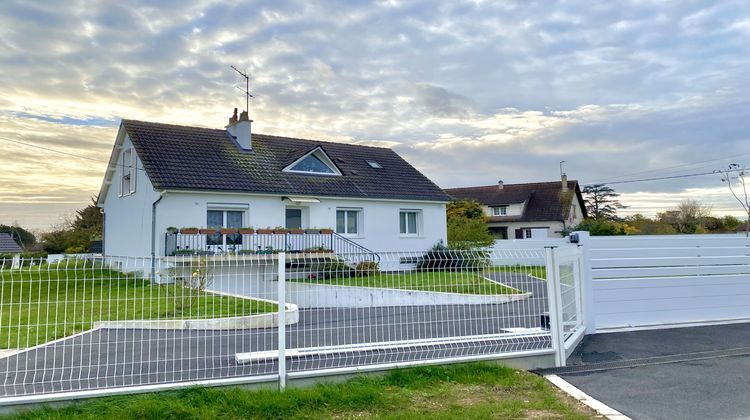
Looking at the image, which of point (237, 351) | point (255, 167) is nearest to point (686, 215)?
point (255, 167)

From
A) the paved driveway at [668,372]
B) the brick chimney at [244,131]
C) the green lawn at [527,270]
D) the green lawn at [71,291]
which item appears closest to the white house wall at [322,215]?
the brick chimney at [244,131]

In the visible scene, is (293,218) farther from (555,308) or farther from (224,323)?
(555,308)

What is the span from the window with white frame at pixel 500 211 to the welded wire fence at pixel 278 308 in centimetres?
3929

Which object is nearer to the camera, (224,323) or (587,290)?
(587,290)

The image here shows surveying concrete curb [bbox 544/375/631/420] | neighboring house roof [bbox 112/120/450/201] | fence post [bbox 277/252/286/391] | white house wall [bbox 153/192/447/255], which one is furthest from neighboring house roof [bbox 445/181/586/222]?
fence post [bbox 277/252/286/391]

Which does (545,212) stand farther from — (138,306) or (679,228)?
(138,306)

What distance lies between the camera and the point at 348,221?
69.2 feet

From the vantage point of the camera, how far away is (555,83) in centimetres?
1583

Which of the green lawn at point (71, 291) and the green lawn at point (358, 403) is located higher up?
the green lawn at point (71, 291)

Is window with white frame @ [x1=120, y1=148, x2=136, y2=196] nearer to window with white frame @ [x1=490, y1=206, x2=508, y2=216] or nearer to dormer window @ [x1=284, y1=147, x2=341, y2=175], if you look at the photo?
dormer window @ [x1=284, y1=147, x2=341, y2=175]

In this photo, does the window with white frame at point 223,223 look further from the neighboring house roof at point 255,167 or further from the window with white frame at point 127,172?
the window with white frame at point 127,172

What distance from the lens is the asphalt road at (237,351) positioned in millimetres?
5062

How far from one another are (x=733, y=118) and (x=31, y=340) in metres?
29.5

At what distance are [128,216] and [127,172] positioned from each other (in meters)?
2.07
